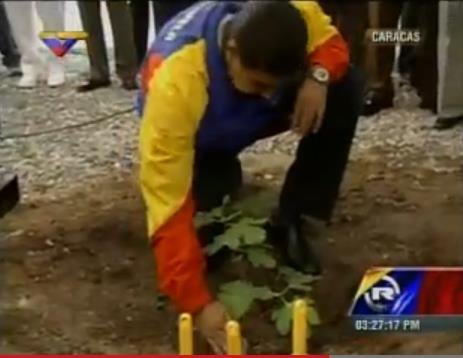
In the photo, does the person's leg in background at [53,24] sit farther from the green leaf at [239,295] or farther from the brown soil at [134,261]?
the green leaf at [239,295]

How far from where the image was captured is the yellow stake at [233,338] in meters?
1.17

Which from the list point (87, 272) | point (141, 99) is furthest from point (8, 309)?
point (141, 99)

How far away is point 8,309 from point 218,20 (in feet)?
0.99

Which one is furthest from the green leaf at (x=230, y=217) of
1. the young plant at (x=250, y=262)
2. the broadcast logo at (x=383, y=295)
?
the broadcast logo at (x=383, y=295)

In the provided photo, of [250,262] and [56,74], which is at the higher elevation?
[56,74]

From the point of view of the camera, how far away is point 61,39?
1.21m

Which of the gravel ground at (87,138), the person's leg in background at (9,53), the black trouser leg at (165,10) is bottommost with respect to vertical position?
the gravel ground at (87,138)

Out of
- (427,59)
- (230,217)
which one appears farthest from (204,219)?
(427,59)

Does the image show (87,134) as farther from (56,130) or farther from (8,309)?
(8,309)

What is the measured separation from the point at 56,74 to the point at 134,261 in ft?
0.57

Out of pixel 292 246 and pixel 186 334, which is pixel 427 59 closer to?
pixel 292 246

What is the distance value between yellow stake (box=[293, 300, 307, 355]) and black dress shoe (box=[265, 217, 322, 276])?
96 millimetres

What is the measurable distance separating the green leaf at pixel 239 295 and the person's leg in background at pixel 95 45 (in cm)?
20

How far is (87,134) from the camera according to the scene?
1255mm
